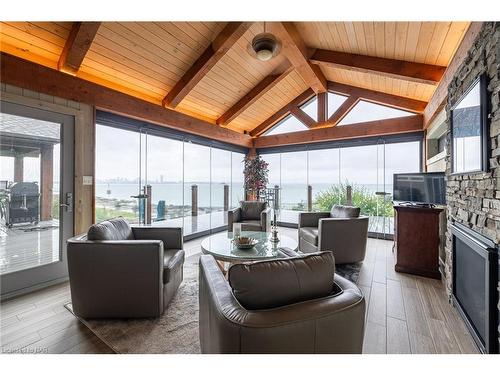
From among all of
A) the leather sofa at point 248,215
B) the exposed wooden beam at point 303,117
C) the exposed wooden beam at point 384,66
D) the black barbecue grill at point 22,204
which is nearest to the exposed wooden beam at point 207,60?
the exposed wooden beam at point 384,66

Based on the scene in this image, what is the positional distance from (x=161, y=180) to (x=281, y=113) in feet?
11.3

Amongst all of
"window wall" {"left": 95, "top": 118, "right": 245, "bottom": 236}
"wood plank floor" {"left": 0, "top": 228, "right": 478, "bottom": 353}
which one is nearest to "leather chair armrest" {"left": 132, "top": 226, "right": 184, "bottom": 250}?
"wood plank floor" {"left": 0, "top": 228, "right": 478, "bottom": 353}

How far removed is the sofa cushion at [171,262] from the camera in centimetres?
213

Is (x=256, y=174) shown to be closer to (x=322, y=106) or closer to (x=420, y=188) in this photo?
(x=322, y=106)

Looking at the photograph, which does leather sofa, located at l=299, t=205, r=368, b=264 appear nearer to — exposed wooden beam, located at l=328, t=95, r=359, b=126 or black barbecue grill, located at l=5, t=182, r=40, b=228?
exposed wooden beam, located at l=328, t=95, r=359, b=126

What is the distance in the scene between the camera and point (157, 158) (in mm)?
4387

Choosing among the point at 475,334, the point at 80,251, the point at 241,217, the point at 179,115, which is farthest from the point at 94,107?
the point at 475,334

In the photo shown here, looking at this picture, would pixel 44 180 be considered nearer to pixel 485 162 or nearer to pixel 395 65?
pixel 485 162

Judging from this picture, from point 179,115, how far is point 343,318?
14.3 ft

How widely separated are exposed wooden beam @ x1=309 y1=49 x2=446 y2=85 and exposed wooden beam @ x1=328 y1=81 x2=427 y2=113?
1243mm

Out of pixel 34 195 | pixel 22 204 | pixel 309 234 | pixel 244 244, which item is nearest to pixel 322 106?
pixel 309 234

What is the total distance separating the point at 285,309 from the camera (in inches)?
40.4

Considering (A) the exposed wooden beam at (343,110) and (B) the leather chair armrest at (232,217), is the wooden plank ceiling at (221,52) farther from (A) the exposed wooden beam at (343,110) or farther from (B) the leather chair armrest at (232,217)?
(B) the leather chair armrest at (232,217)

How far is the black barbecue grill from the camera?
2.59 meters
